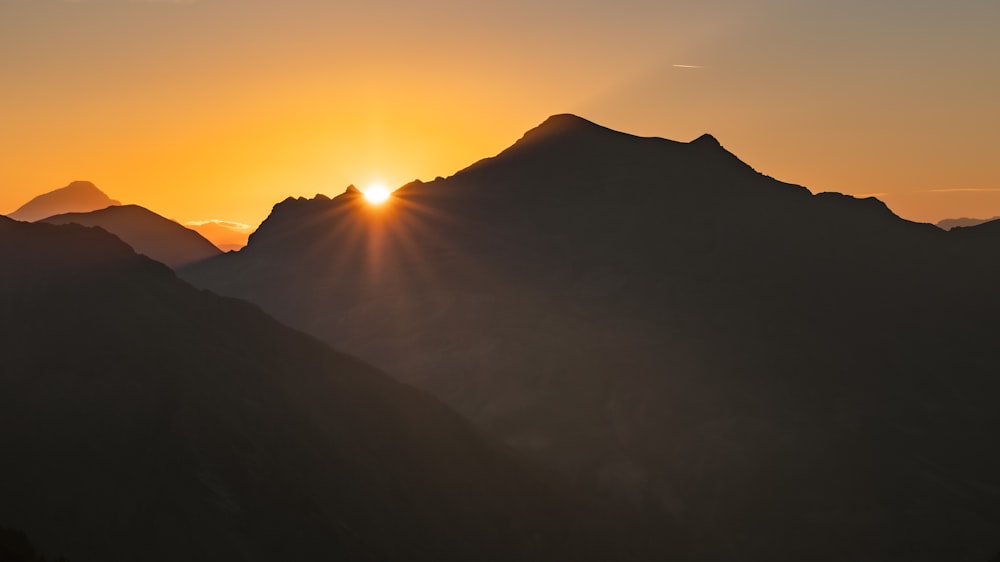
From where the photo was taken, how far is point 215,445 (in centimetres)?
6550

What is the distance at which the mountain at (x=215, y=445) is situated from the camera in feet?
186

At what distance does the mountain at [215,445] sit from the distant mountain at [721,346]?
23.9 meters

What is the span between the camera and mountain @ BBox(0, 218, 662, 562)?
56.6 m

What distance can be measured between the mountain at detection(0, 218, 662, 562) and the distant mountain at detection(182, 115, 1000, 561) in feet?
78.4

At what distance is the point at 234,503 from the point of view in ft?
200

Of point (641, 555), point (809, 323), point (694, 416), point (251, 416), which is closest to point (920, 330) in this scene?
point (809, 323)

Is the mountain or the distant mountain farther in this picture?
the distant mountain

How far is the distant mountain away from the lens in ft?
369

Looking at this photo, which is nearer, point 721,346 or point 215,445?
point 215,445

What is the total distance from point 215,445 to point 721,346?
102 metres

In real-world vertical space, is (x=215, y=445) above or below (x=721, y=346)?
above

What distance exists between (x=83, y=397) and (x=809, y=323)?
125201mm

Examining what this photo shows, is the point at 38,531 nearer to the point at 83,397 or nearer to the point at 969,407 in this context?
the point at 83,397

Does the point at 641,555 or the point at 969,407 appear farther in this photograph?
the point at 969,407
